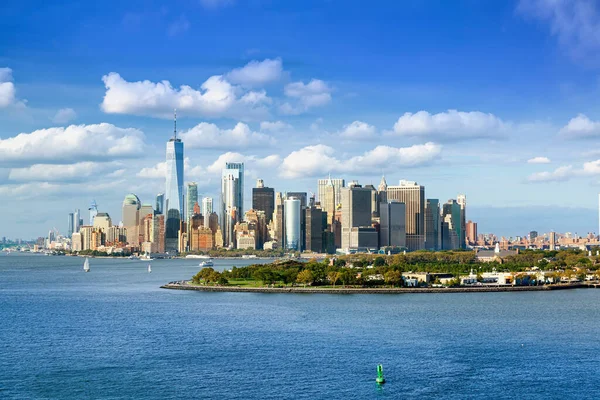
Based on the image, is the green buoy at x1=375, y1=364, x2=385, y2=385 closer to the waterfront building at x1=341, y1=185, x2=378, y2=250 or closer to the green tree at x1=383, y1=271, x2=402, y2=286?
the green tree at x1=383, y1=271, x2=402, y2=286

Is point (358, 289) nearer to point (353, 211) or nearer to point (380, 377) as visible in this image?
point (380, 377)

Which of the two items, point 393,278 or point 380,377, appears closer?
point 380,377

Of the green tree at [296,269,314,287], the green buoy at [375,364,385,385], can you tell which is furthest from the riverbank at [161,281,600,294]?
the green buoy at [375,364,385,385]

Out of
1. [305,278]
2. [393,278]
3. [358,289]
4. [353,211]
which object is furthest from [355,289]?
[353,211]

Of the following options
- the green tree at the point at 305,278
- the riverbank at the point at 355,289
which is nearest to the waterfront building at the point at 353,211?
the green tree at the point at 305,278

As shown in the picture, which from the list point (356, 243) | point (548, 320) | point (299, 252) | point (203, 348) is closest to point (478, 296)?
point (548, 320)

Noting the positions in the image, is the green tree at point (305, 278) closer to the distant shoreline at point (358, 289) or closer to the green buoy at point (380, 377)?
the distant shoreline at point (358, 289)
